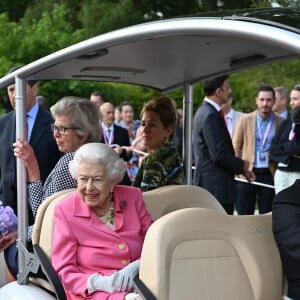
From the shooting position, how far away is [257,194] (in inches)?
289

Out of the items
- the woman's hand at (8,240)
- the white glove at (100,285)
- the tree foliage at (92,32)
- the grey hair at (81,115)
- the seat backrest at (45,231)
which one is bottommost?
the white glove at (100,285)

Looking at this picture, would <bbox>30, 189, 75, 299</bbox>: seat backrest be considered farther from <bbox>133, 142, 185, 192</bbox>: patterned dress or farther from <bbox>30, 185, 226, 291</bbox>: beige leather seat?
<bbox>133, 142, 185, 192</bbox>: patterned dress

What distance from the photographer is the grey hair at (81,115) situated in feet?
13.6

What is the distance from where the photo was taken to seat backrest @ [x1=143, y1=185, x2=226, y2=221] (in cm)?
426

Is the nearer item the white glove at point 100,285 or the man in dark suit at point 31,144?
the white glove at point 100,285

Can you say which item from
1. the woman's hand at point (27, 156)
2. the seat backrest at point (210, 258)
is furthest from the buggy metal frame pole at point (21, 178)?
the seat backrest at point (210, 258)

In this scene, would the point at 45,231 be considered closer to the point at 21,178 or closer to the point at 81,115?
the point at 21,178

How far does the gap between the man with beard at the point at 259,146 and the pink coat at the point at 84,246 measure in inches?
141

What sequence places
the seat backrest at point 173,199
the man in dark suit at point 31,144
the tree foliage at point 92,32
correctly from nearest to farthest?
1. the seat backrest at point 173,199
2. the man in dark suit at point 31,144
3. the tree foliage at point 92,32

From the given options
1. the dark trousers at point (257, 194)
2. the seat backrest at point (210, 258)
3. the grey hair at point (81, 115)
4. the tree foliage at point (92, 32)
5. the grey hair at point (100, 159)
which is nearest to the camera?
the seat backrest at point (210, 258)

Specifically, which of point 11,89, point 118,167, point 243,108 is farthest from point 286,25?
point 243,108

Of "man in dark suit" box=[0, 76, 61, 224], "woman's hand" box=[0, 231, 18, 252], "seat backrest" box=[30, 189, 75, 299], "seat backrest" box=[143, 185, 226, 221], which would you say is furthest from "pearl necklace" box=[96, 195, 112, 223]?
"man in dark suit" box=[0, 76, 61, 224]

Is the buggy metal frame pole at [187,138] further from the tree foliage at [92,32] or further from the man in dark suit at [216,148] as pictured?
the tree foliage at [92,32]

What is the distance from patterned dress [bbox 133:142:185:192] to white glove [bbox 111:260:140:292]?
123cm
